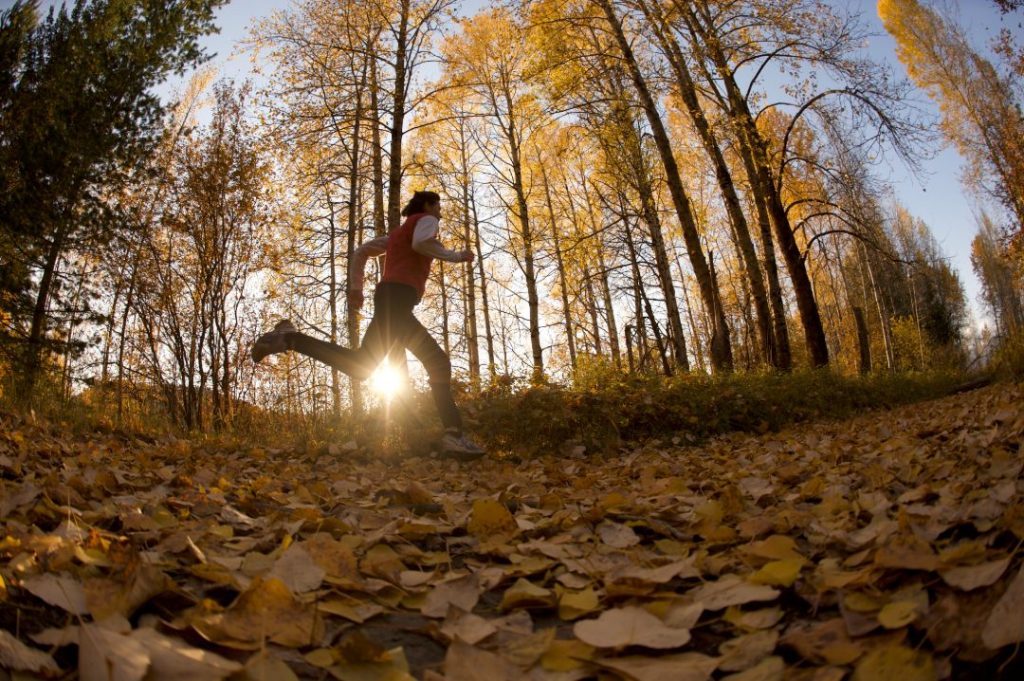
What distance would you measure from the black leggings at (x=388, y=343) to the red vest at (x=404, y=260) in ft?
0.19

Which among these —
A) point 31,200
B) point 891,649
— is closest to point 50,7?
point 31,200

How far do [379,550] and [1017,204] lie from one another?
25.3 m

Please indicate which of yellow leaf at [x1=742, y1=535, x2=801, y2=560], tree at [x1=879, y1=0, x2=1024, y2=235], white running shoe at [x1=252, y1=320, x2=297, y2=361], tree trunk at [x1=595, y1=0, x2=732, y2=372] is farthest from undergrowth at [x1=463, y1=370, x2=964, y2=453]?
tree at [x1=879, y1=0, x2=1024, y2=235]

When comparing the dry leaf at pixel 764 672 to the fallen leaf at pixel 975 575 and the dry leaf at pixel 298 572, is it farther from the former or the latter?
the dry leaf at pixel 298 572

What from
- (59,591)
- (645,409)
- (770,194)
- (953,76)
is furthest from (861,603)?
(953,76)

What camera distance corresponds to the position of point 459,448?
4504 mm

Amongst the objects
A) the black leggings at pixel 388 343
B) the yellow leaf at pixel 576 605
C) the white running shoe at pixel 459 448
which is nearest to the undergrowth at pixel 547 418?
the white running shoe at pixel 459 448

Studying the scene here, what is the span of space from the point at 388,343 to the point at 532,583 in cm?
326

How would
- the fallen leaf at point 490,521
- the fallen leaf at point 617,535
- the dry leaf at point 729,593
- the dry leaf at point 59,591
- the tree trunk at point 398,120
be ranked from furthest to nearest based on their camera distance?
the tree trunk at point 398,120 → the fallen leaf at point 490,521 → the fallen leaf at point 617,535 → the dry leaf at point 729,593 → the dry leaf at point 59,591

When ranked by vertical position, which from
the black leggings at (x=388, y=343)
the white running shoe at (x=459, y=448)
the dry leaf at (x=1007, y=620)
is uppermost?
the black leggings at (x=388, y=343)

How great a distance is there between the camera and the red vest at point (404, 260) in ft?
14.0

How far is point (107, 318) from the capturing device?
7.49 m

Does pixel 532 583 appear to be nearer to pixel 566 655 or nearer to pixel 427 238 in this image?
pixel 566 655

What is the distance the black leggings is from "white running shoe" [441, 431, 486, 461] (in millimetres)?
397
